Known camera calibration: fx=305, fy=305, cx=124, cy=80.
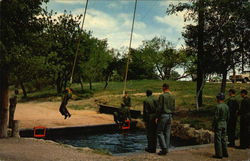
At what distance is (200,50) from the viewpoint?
2261 centimetres

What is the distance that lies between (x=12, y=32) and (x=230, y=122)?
10201 millimetres


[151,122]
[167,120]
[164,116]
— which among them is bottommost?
[151,122]

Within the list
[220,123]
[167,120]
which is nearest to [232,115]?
[220,123]

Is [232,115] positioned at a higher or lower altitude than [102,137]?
higher

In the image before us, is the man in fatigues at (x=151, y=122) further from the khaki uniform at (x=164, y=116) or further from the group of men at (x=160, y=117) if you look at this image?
the khaki uniform at (x=164, y=116)

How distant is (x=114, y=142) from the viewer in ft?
56.4

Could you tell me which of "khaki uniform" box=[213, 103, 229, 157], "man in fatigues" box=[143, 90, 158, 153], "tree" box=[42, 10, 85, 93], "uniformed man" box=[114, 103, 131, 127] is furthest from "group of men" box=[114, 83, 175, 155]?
"tree" box=[42, 10, 85, 93]

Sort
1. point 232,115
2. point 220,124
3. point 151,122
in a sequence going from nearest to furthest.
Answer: point 220,124
point 151,122
point 232,115

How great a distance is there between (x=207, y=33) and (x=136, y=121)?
821 cm

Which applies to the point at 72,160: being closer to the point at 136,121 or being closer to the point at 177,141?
the point at 177,141

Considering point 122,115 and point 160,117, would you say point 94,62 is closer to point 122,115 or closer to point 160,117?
point 122,115

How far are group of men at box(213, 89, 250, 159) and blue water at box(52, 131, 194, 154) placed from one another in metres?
4.81

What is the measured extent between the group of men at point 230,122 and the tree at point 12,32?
8827 mm

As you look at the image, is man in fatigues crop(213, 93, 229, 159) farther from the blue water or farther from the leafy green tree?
the leafy green tree
